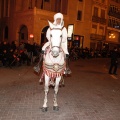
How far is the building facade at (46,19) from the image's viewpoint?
29.4 m

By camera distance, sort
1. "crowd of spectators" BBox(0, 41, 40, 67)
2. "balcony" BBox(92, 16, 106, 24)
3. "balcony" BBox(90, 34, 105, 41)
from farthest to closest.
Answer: "balcony" BBox(92, 16, 106, 24), "balcony" BBox(90, 34, 105, 41), "crowd of spectators" BBox(0, 41, 40, 67)

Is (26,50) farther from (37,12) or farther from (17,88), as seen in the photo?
(37,12)

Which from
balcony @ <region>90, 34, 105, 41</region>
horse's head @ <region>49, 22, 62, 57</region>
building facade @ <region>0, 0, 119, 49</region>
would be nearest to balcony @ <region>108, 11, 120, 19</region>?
building facade @ <region>0, 0, 119, 49</region>

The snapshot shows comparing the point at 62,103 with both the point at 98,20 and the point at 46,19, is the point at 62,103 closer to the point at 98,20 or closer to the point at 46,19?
the point at 46,19

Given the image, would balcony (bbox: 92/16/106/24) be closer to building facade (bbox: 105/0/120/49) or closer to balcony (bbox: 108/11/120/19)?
building facade (bbox: 105/0/120/49)

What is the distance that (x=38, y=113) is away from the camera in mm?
5844

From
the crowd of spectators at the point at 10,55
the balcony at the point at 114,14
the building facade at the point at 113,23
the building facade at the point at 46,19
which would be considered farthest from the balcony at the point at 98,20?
the crowd of spectators at the point at 10,55

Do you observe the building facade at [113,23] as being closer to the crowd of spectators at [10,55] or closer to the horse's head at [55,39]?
the crowd of spectators at [10,55]

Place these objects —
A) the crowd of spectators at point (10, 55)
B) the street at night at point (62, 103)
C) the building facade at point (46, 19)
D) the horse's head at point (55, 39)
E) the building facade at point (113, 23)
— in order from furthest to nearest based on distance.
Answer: the building facade at point (113, 23) < the building facade at point (46, 19) < the crowd of spectators at point (10, 55) < the street at night at point (62, 103) < the horse's head at point (55, 39)

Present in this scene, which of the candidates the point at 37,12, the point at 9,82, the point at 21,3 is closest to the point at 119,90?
the point at 9,82

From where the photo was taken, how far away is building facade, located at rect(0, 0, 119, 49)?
2944 centimetres

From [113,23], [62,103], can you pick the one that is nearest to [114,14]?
[113,23]

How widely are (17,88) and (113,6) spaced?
137 ft

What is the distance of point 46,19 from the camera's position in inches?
1174
